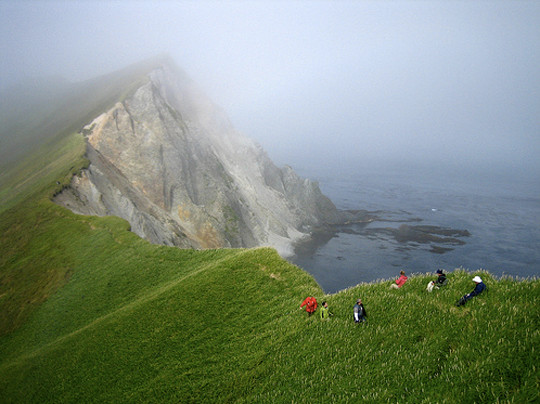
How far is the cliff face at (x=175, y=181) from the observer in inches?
2034

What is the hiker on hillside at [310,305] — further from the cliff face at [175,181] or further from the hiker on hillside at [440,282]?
the cliff face at [175,181]

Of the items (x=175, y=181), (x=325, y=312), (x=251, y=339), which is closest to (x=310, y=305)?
(x=325, y=312)

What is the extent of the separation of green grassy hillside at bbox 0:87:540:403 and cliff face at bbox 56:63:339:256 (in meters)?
24.8

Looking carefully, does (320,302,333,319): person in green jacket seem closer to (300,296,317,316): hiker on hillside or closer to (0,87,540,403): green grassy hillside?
(0,87,540,403): green grassy hillside

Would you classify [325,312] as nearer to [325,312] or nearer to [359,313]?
[325,312]

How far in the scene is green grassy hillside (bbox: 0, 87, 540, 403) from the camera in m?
8.76

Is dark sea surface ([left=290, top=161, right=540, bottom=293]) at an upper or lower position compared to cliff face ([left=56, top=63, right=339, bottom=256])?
lower

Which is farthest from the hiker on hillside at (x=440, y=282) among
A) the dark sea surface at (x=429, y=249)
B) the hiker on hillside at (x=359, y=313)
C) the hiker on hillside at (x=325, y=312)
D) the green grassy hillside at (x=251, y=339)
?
the dark sea surface at (x=429, y=249)

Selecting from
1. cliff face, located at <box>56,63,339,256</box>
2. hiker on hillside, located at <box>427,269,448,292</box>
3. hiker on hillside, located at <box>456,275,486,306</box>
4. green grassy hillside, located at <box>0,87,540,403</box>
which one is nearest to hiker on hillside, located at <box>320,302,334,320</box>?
green grassy hillside, located at <box>0,87,540,403</box>

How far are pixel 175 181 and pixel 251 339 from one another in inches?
2686

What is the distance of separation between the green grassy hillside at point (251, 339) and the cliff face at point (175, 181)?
24.8 m

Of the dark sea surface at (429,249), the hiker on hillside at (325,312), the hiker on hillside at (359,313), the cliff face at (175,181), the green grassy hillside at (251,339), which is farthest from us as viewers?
the dark sea surface at (429,249)

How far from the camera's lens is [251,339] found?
13039 millimetres

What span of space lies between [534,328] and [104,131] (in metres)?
81.5
